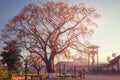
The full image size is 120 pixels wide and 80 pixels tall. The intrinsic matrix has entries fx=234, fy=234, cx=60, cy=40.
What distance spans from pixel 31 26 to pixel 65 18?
5114mm

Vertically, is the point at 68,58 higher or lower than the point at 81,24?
lower

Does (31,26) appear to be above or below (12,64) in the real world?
above

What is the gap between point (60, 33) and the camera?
A: 112 feet

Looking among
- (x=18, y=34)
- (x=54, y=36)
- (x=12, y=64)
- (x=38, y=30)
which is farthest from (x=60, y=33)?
(x=12, y=64)

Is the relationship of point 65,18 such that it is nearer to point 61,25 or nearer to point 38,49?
point 61,25

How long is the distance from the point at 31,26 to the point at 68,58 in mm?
7250

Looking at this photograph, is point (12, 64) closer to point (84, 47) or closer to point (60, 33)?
point (60, 33)

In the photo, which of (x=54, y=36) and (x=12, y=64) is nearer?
(x=12, y=64)

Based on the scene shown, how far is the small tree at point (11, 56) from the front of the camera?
102 ft

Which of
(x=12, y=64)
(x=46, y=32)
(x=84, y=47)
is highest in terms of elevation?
(x=46, y=32)

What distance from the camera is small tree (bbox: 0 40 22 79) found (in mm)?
31188

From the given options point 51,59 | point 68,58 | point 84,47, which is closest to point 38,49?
point 51,59

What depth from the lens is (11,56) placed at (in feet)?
104

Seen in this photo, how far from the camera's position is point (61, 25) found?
34.2 m
